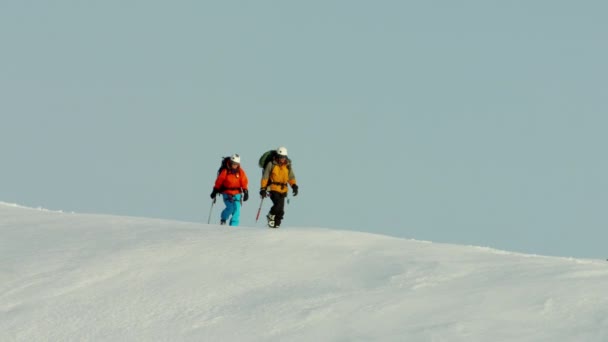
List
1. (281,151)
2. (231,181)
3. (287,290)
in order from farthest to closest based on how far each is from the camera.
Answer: (231,181), (281,151), (287,290)

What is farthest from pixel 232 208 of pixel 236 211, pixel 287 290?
pixel 287 290

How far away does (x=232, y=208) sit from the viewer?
1889 centimetres

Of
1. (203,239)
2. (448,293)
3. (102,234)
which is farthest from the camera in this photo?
(102,234)

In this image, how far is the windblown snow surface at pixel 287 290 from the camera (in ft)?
28.7

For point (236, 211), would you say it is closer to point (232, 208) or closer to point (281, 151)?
point (232, 208)

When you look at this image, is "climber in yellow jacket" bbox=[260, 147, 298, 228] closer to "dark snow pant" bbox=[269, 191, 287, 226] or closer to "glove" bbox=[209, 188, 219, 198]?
"dark snow pant" bbox=[269, 191, 287, 226]

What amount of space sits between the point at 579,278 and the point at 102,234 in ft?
21.1

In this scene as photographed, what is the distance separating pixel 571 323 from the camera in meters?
8.38

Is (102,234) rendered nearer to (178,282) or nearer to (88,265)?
(88,265)

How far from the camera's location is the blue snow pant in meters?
18.7

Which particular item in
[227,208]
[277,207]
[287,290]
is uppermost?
[227,208]

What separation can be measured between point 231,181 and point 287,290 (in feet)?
28.0

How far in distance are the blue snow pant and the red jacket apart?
4.0 inches

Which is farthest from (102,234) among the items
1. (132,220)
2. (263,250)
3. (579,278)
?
(579,278)
